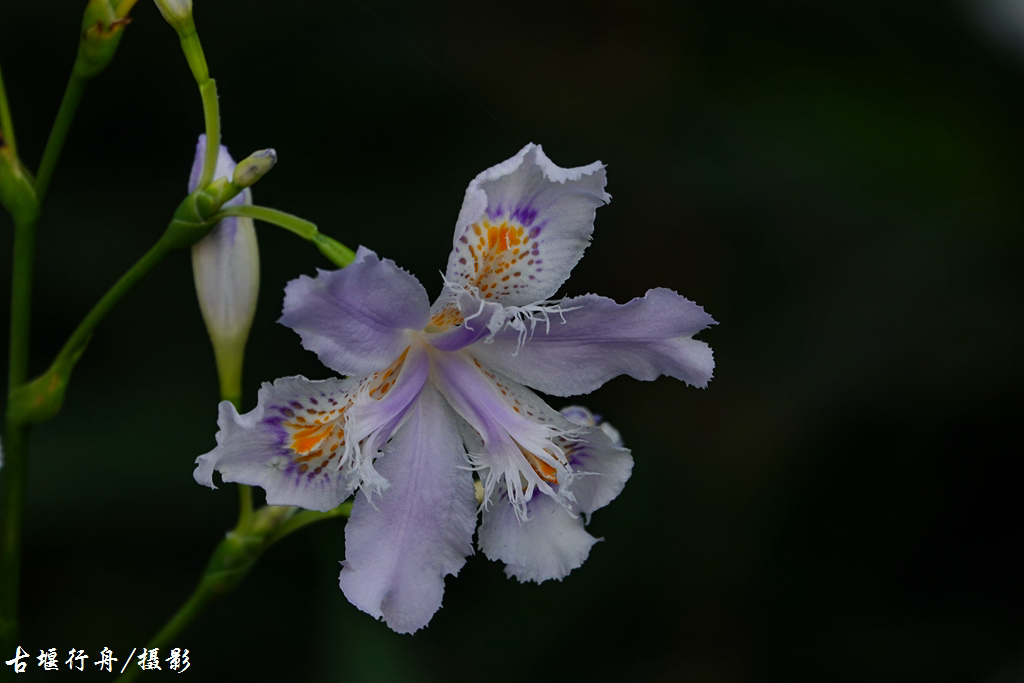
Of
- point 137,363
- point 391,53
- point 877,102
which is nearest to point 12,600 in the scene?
point 137,363

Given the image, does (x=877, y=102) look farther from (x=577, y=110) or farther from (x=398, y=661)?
(x=398, y=661)

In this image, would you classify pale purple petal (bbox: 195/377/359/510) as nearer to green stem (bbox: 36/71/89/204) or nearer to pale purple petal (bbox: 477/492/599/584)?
pale purple petal (bbox: 477/492/599/584)

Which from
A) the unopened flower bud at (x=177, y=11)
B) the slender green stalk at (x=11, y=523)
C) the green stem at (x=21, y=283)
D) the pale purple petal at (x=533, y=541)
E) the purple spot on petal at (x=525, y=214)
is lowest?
the slender green stalk at (x=11, y=523)

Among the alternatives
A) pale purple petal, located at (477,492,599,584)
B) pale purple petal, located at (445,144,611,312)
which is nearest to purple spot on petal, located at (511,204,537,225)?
pale purple petal, located at (445,144,611,312)

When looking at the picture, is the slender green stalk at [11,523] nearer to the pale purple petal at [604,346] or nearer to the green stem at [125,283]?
the green stem at [125,283]

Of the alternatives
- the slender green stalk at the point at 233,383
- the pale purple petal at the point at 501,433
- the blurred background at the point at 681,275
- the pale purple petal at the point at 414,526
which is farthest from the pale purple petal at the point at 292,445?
the blurred background at the point at 681,275

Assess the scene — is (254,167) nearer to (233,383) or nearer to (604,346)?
(233,383)
